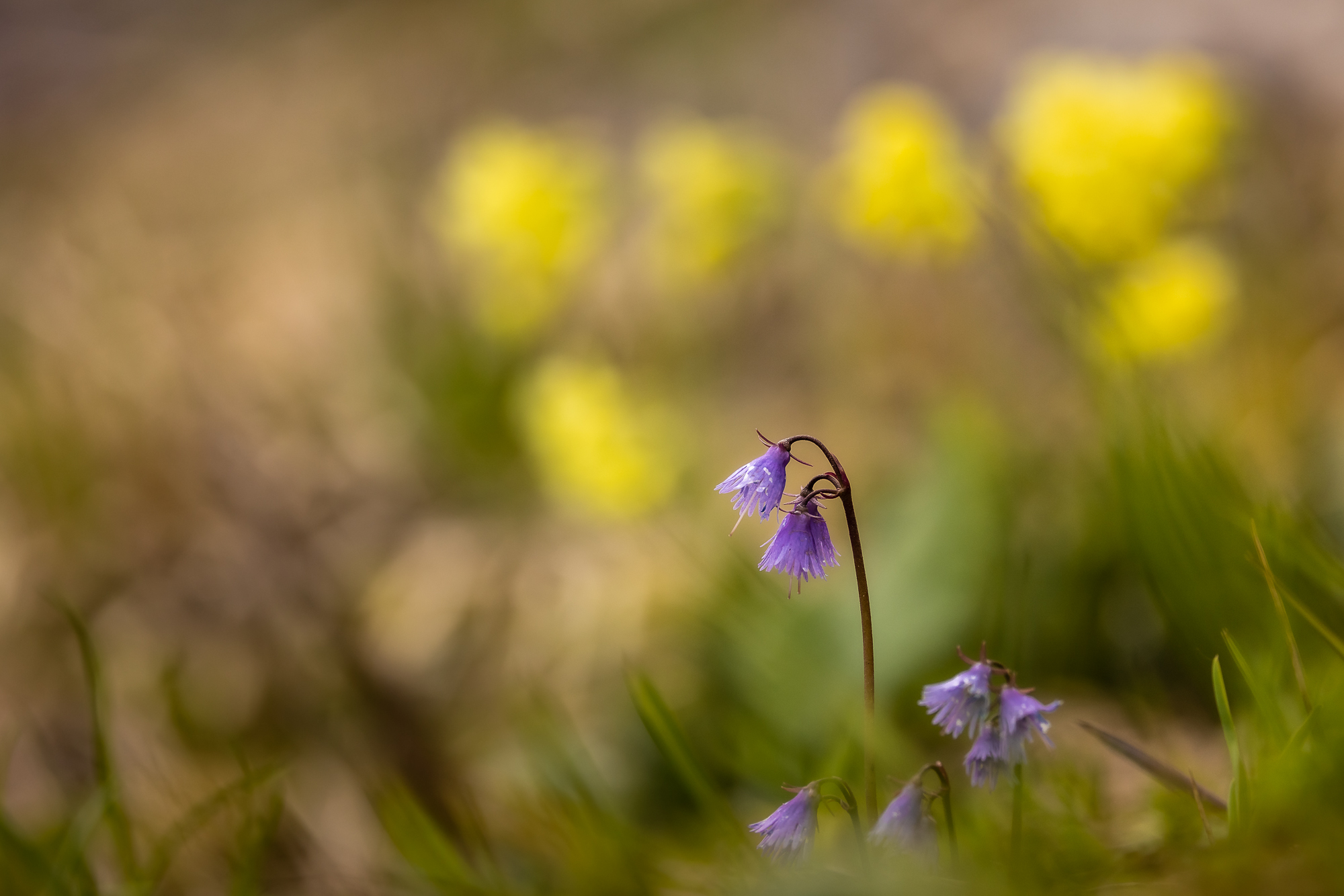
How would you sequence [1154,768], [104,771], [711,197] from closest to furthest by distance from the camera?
[1154,768], [104,771], [711,197]

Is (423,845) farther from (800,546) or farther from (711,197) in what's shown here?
(711,197)

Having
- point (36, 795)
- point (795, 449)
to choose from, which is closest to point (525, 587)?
point (795, 449)

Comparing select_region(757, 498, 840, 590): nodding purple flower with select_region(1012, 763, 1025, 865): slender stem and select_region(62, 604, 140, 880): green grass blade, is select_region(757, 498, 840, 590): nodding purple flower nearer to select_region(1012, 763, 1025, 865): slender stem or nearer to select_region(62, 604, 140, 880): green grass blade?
select_region(1012, 763, 1025, 865): slender stem

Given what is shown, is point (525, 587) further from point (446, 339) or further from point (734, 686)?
point (446, 339)

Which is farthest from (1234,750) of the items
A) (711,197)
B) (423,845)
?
(711,197)

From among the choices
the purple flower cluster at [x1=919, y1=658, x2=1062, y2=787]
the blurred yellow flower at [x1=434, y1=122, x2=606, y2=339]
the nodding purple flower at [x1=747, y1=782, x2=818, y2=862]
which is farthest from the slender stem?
the blurred yellow flower at [x1=434, y1=122, x2=606, y2=339]

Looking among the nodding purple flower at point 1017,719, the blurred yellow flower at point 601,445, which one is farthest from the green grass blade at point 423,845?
the blurred yellow flower at point 601,445
